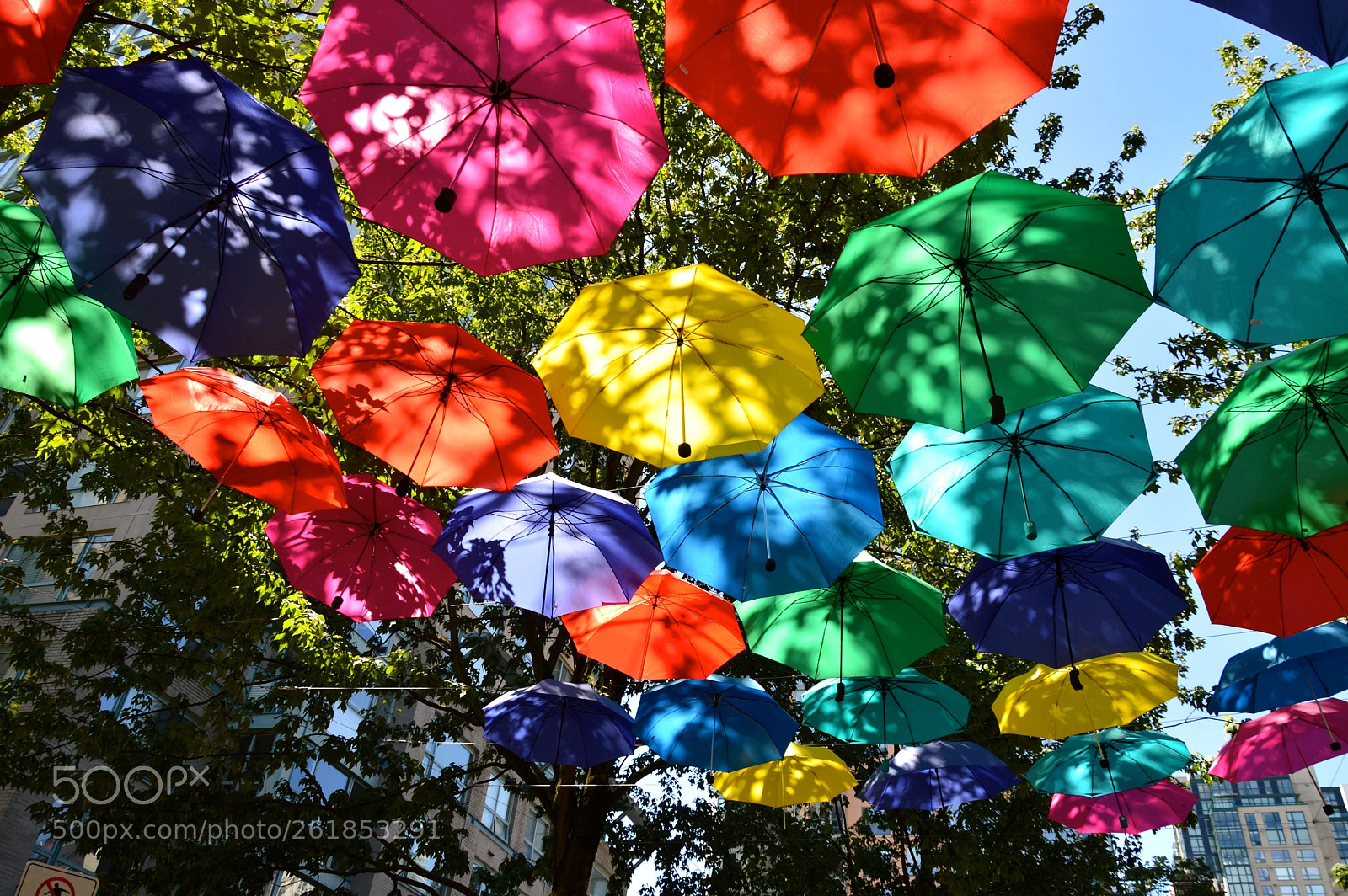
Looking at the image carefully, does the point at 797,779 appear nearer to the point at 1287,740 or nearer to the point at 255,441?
the point at 1287,740

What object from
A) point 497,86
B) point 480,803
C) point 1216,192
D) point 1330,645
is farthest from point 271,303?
point 480,803

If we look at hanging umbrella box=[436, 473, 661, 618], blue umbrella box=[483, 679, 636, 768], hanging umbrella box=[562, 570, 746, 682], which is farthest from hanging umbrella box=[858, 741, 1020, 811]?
hanging umbrella box=[436, 473, 661, 618]

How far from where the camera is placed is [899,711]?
897cm

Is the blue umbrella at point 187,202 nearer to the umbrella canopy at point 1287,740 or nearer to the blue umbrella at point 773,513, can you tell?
the blue umbrella at point 773,513

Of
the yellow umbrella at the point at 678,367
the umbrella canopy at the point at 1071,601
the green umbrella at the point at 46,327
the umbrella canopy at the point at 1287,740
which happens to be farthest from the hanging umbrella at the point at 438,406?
the umbrella canopy at the point at 1287,740

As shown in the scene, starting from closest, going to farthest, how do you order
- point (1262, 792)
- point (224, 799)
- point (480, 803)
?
point (224, 799) → point (480, 803) → point (1262, 792)

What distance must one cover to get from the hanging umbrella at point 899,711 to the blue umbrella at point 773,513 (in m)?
2.56

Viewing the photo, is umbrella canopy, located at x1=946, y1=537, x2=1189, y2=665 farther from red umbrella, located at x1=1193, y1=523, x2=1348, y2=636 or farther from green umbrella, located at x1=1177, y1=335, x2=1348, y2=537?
green umbrella, located at x1=1177, y1=335, x2=1348, y2=537

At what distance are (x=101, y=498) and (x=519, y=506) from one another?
7.75 metres

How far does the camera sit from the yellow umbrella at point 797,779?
32.8 feet

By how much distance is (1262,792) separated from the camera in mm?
169750

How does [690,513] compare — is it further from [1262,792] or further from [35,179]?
[1262,792]

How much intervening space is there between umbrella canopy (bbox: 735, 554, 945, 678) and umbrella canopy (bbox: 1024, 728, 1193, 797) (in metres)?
3.24

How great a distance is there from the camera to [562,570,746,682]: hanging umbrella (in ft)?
27.3
